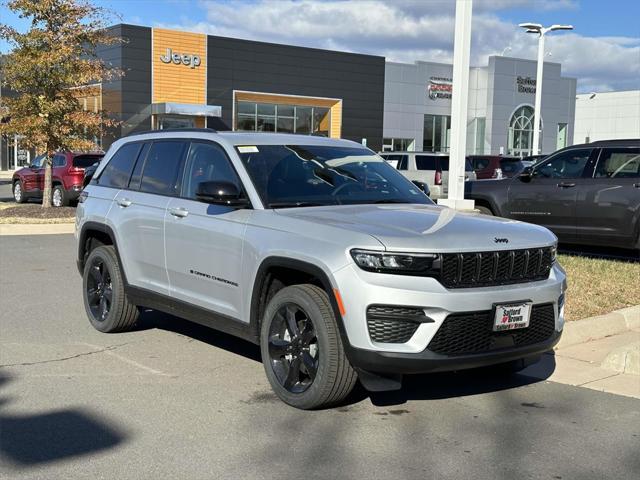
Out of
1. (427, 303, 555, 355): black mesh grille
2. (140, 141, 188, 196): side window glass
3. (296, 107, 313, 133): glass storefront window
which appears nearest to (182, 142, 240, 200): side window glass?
(140, 141, 188, 196): side window glass

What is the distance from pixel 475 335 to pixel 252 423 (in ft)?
4.98

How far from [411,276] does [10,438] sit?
2590mm

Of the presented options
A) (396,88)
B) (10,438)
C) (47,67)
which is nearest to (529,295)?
(10,438)

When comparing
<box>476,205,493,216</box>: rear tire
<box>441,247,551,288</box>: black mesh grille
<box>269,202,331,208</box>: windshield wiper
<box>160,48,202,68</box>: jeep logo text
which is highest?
<box>160,48,202,68</box>: jeep logo text

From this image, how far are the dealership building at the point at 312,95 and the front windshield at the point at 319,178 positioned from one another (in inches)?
967

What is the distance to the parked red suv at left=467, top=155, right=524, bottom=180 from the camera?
77.8 feet

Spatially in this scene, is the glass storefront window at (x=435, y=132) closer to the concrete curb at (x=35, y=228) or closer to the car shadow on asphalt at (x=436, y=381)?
the concrete curb at (x=35, y=228)

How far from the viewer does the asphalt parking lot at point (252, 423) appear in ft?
13.1

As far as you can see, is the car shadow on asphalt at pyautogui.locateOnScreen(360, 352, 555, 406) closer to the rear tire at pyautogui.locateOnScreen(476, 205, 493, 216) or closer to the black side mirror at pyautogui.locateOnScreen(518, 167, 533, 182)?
the black side mirror at pyautogui.locateOnScreen(518, 167, 533, 182)

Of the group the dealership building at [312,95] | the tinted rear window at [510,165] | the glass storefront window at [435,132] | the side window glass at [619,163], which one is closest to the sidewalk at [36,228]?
the side window glass at [619,163]

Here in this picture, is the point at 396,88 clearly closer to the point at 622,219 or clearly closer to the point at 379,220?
the point at 622,219

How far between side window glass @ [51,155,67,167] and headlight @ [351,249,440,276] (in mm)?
17410

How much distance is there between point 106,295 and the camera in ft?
23.0

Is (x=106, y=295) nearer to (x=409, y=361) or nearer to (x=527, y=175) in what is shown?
(x=409, y=361)
